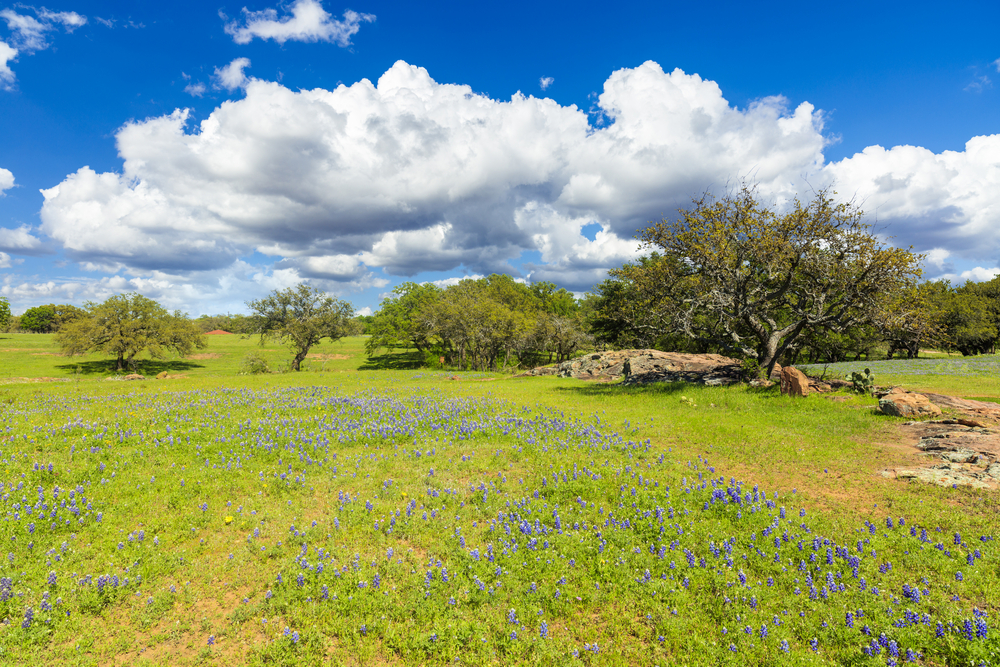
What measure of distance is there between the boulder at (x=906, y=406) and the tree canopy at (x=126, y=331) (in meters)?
70.3

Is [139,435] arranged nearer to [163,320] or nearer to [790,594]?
[790,594]

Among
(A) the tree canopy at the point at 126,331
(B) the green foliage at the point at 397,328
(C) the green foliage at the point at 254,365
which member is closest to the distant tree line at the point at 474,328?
(B) the green foliage at the point at 397,328

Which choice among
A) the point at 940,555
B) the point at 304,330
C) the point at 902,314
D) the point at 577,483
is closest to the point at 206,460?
the point at 577,483

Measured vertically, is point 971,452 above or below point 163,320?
below

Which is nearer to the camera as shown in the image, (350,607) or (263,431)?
(350,607)

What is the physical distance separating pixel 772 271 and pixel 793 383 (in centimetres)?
679

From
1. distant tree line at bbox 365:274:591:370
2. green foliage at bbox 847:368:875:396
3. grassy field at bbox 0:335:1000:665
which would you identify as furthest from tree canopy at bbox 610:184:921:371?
distant tree line at bbox 365:274:591:370

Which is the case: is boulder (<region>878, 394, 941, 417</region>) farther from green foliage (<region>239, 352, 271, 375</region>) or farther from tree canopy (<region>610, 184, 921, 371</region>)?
green foliage (<region>239, 352, 271, 375</region>)

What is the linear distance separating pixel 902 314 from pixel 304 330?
2219 inches

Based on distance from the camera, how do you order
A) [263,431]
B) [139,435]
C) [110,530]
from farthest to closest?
[263,431], [139,435], [110,530]

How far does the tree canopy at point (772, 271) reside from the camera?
1939cm

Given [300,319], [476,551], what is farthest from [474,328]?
[476,551]

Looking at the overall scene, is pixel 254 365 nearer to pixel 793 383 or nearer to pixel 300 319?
pixel 300 319

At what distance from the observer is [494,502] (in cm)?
839
